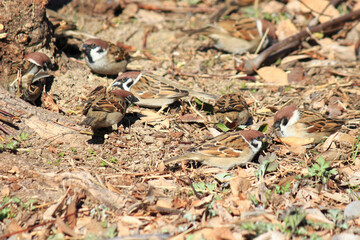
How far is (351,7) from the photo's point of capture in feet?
25.6

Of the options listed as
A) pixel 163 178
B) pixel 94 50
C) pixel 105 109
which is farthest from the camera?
pixel 94 50

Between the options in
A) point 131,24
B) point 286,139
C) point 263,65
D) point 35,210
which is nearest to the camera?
point 35,210

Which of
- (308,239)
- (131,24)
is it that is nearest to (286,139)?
(308,239)

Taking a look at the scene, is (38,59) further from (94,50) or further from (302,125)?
(302,125)

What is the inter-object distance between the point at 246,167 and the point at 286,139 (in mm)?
766

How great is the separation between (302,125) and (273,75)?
181 cm

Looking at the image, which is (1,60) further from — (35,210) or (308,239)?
(308,239)

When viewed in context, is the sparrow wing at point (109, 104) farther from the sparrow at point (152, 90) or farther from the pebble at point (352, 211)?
the pebble at point (352, 211)

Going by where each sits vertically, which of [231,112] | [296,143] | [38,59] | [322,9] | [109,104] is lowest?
[296,143]

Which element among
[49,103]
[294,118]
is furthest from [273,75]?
[49,103]

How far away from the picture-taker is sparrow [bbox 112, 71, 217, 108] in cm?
557

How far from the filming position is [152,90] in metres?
5.68

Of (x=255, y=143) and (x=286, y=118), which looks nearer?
(x=255, y=143)

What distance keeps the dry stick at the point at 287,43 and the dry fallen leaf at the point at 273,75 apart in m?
0.14
